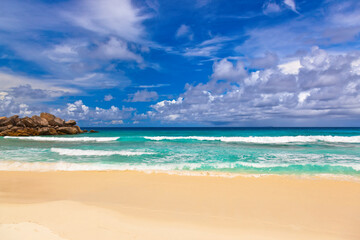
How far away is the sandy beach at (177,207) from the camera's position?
3988mm

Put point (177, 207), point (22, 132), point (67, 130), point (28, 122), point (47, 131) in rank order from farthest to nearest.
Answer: point (67, 130) → point (28, 122) → point (47, 131) → point (22, 132) → point (177, 207)

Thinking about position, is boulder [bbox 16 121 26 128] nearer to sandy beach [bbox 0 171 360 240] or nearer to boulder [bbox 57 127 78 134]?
boulder [bbox 57 127 78 134]

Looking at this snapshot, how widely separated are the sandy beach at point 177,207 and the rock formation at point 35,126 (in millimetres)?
35560

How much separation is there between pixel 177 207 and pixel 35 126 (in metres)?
43.9

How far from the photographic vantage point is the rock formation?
37666 mm

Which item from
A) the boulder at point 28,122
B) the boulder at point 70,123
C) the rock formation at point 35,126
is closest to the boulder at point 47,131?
the rock formation at point 35,126

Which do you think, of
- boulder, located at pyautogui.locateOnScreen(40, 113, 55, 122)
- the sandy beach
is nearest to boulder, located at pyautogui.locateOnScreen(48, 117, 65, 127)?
boulder, located at pyautogui.locateOnScreen(40, 113, 55, 122)

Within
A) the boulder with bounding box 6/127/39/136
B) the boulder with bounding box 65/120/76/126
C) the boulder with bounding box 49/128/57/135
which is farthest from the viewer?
the boulder with bounding box 65/120/76/126

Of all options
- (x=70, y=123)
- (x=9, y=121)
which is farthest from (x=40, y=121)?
(x=70, y=123)

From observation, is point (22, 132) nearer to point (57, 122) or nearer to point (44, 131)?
point (44, 131)

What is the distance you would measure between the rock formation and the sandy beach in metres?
35.6

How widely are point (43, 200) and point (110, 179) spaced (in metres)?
2.49

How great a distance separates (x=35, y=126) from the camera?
40.3 metres

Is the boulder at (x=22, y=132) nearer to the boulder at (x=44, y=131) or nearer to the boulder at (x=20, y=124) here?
the boulder at (x=44, y=131)
